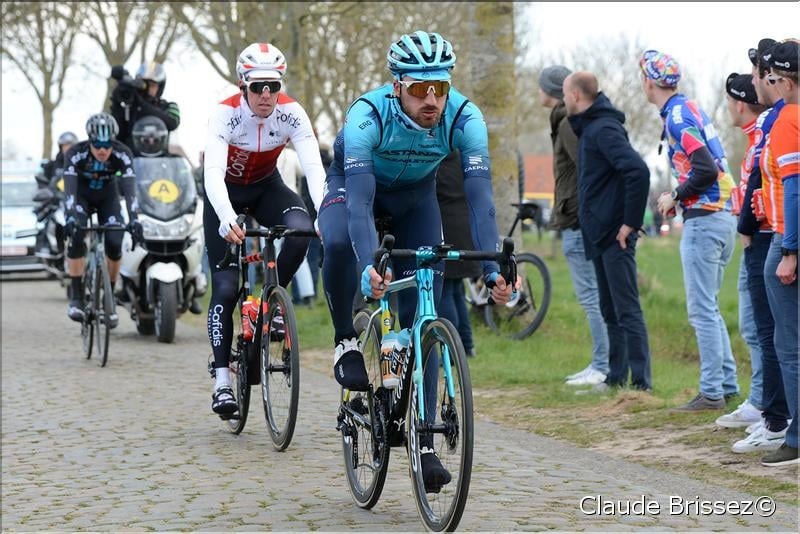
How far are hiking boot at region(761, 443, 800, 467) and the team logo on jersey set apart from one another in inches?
355

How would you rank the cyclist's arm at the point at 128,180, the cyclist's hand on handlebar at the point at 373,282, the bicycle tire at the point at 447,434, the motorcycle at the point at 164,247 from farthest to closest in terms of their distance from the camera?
the motorcycle at the point at 164,247 → the cyclist's arm at the point at 128,180 → the cyclist's hand on handlebar at the point at 373,282 → the bicycle tire at the point at 447,434

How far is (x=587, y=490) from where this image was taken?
696cm

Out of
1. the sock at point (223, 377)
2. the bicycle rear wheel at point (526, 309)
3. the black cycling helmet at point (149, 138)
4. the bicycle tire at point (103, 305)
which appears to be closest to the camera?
the sock at point (223, 377)

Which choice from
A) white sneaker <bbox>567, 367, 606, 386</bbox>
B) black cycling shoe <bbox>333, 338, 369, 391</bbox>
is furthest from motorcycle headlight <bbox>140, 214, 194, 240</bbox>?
black cycling shoe <bbox>333, 338, 369, 391</bbox>

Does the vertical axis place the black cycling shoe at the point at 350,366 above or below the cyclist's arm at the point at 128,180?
below

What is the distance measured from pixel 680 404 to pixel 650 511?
126 inches

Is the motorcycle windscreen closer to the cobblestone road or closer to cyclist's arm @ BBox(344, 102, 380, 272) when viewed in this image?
the cobblestone road

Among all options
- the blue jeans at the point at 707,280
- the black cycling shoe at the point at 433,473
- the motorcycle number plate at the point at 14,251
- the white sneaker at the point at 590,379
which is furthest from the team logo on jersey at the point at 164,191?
the motorcycle number plate at the point at 14,251

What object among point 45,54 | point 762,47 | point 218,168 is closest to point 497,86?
point 218,168

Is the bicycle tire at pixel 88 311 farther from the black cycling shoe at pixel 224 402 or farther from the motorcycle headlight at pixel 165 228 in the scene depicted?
the black cycling shoe at pixel 224 402

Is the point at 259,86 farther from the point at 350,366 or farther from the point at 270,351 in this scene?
the point at 350,366

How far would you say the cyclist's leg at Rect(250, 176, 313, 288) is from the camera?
28.0ft

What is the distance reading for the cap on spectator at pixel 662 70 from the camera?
9.42m

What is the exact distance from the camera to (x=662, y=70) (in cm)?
942
